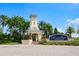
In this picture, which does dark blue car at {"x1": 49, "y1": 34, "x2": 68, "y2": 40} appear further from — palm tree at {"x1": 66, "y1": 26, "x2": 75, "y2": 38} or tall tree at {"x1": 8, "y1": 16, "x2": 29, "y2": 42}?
tall tree at {"x1": 8, "y1": 16, "x2": 29, "y2": 42}

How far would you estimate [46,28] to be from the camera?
8.61 meters

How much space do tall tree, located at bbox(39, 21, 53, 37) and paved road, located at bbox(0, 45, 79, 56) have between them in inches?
11.2

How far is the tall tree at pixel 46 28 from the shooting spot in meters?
8.54

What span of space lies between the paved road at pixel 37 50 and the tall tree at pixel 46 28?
0.28 meters

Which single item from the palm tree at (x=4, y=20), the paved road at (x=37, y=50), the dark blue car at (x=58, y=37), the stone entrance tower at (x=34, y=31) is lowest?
the paved road at (x=37, y=50)

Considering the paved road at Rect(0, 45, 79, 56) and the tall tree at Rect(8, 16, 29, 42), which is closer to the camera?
the paved road at Rect(0, 45, 79, 56)

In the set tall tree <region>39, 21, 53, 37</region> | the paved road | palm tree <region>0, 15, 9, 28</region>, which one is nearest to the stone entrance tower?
tall tree <region>39, 21, 53, 37</region>

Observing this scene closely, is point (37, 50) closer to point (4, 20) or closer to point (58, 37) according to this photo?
point (58, 37)

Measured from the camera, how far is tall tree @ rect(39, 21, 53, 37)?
854 cm

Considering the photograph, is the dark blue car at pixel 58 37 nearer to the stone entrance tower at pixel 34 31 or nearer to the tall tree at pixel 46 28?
the tall tree at pixel 46 28

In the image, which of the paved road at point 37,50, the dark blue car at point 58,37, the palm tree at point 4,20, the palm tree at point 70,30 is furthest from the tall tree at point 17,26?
the palm tree at point 70,30

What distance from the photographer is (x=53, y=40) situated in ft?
28.5
